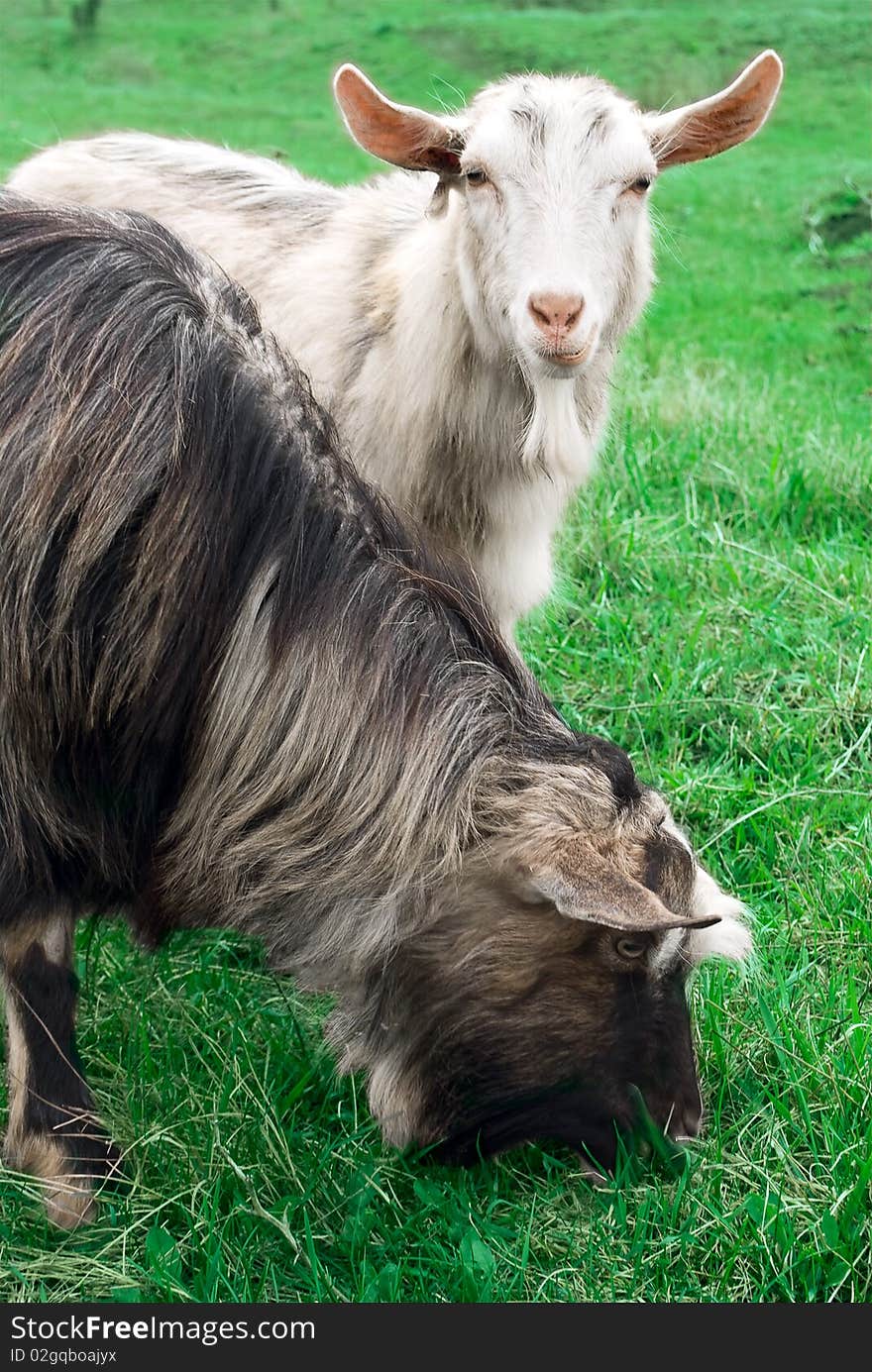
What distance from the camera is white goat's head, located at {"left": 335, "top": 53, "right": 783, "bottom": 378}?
4.18 m

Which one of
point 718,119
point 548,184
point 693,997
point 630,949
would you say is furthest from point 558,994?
point 718,119

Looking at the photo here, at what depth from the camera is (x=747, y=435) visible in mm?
7445

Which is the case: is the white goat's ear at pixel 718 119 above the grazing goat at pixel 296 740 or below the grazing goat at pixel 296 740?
above

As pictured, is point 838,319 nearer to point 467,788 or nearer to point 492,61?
point 492,61

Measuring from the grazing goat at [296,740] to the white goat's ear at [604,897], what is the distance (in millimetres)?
70

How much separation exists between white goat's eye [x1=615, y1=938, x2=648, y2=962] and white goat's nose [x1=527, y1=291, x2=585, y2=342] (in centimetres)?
174

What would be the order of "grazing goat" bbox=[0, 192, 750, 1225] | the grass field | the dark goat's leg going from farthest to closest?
the dark goat's leg → the grass field → "grazing goat" bbox=[0, 192, 750, 1225]

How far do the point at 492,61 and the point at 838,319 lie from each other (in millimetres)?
7310

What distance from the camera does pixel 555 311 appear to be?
4.11m

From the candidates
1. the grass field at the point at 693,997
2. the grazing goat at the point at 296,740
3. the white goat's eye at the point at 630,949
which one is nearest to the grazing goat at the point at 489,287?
the grass field at the point at 693,997

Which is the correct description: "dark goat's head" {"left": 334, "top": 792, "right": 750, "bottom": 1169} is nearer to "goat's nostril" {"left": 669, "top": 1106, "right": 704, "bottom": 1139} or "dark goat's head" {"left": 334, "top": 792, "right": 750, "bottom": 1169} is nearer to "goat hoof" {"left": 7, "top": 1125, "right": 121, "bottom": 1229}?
"goat's nostril" {"left": 669, "top": 1106, "right": 704, "bottom": 1139}

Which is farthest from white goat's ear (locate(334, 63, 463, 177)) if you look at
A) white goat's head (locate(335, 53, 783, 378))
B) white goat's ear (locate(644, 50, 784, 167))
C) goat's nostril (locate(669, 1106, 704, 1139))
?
goat's nostril (locate(669, 1106, 704, 1139))

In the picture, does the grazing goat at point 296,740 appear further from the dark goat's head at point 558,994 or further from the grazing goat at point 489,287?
the grazing goat at point 489,287

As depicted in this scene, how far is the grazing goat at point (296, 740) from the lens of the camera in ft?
10.3
